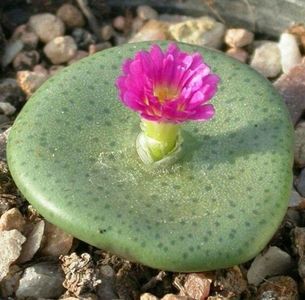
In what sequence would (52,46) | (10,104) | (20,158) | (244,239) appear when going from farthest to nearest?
(52,46) → (10,104) → (20,158) → (244,239)

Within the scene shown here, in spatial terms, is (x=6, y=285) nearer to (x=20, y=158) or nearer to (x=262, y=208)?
(x=20, y=158)

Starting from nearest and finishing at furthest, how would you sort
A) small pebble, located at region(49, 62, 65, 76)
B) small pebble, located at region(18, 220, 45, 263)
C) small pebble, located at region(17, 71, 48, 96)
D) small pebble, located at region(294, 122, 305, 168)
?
small pebble, located at region(18, 220, 45, 263), small pebble, located at region(294, 122, 305, 168), small pebble, located at region(17, 71, 48, 96), small pebble, located at region(49, 62, 65, 76)

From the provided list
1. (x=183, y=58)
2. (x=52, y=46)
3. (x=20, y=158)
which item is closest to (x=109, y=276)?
(x=20, y=158)

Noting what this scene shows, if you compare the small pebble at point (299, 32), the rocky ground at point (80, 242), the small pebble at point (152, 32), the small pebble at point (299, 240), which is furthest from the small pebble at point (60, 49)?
the small pebble at point (299, 240)

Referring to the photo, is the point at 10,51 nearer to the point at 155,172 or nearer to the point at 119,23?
the point at 119,23

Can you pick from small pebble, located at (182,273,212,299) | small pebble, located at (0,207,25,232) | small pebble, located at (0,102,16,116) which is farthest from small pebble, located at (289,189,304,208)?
small pebble, located at (0,102,16,116)

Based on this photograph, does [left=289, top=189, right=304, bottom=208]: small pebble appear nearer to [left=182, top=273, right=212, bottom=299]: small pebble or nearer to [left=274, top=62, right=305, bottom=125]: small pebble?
[left=274, top=62, right=305, bottom=125]: small pebble

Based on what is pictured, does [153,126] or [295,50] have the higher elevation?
[153,126]
